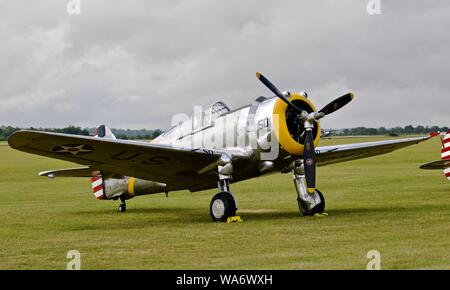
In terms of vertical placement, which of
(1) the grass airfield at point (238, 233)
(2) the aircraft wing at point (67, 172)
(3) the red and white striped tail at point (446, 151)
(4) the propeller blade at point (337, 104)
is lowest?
(1) the grass airfield at point (238, 233)

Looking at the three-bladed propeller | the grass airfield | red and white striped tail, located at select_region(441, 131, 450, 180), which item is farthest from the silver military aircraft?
red and white striped tail, located at select_region(441, 131, 450, 180)

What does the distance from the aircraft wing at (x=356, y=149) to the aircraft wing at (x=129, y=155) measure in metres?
2.51

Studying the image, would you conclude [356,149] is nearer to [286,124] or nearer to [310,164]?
[310,164]

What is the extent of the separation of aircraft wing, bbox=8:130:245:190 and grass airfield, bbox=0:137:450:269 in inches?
39.0

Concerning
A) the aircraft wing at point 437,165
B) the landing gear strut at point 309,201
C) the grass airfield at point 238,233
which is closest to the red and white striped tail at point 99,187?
the grass airfield at point 238,233

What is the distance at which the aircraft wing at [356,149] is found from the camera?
1545cm

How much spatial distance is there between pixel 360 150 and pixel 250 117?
3298 mm

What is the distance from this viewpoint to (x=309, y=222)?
43.8ft

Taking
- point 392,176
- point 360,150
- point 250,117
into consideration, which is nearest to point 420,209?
point 360,150

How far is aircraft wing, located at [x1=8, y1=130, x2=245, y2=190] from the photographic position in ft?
39.7

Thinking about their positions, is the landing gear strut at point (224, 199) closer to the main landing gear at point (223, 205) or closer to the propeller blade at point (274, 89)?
the main landing gear at point (223, 205)

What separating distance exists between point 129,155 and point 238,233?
114 inches

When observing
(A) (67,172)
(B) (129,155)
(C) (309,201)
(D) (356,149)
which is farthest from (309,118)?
(A) (67,172)
